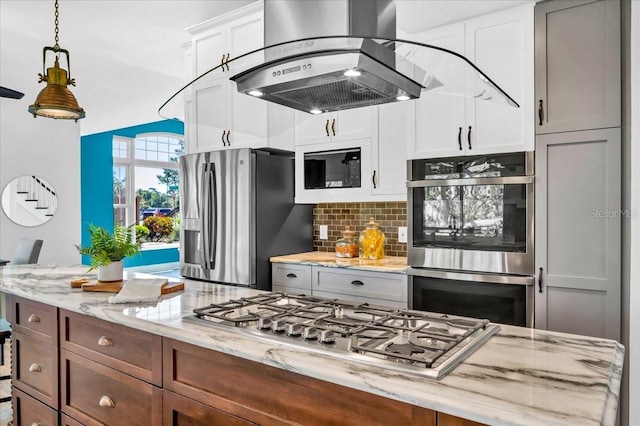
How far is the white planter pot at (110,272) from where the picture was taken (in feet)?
7.54

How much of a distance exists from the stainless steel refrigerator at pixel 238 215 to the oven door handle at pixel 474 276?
121 cm

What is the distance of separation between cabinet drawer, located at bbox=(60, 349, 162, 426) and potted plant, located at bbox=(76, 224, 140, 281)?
42cm

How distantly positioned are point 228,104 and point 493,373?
3.18 meters

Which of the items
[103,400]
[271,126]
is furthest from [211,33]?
[103,400]

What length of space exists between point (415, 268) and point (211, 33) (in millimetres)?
2513

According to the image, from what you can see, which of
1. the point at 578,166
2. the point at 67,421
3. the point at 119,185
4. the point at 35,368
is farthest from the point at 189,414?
the point at 119,185

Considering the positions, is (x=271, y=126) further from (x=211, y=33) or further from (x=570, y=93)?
(x=570, y=93)

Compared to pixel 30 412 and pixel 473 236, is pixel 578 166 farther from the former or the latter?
pixel 30 412

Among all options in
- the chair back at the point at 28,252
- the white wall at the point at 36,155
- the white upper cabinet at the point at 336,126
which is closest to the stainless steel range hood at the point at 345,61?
the white upper cabinet at the point at 336,126

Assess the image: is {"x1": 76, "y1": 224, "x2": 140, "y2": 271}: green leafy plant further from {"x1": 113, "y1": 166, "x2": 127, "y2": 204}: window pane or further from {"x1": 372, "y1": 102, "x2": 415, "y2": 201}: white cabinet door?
{"x1": 113, "y1": 166, "x2": 127, "y2": 204}: window pane

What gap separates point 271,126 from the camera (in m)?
3.58

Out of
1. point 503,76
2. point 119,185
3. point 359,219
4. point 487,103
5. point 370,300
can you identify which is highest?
point 503,76

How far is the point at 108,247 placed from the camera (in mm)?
2281

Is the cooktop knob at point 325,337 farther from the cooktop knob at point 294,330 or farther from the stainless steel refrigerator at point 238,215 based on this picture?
the stainless steel refrigerator at point 238,215
